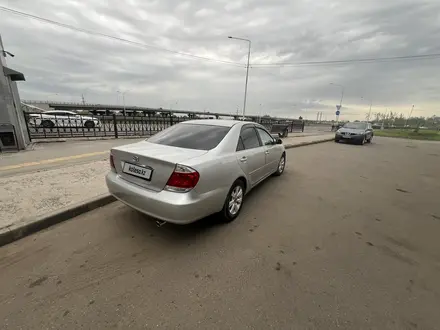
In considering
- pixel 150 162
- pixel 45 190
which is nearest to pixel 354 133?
pixel 150 162

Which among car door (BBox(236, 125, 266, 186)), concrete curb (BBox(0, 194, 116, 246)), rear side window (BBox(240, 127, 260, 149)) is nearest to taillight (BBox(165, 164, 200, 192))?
car door (BBox(236, 125, 266, 186))

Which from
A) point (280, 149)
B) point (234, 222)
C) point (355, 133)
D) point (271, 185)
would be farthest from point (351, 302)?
point (355, 133)

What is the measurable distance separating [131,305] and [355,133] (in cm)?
1688

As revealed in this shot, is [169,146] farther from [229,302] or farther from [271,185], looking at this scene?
[271,185]

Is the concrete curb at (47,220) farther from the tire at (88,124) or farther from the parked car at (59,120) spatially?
the tire at (88,124)

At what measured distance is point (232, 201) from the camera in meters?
3.27

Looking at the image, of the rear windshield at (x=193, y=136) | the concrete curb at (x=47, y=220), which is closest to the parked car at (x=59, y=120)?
the concrete curb at (x=47, y=220)

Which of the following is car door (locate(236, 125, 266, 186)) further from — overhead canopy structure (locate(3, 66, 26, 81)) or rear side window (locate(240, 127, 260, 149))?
overhead canopy structure (locate(3, 66, 26, 81))

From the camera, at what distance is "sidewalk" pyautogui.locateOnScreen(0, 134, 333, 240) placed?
3098 mm

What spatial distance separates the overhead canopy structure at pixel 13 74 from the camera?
724 cm

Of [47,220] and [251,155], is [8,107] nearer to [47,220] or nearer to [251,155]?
[47,220]

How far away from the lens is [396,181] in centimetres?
589

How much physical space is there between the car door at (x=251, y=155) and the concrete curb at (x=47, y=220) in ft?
8.16

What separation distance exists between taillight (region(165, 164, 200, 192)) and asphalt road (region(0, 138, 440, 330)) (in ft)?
2.55
